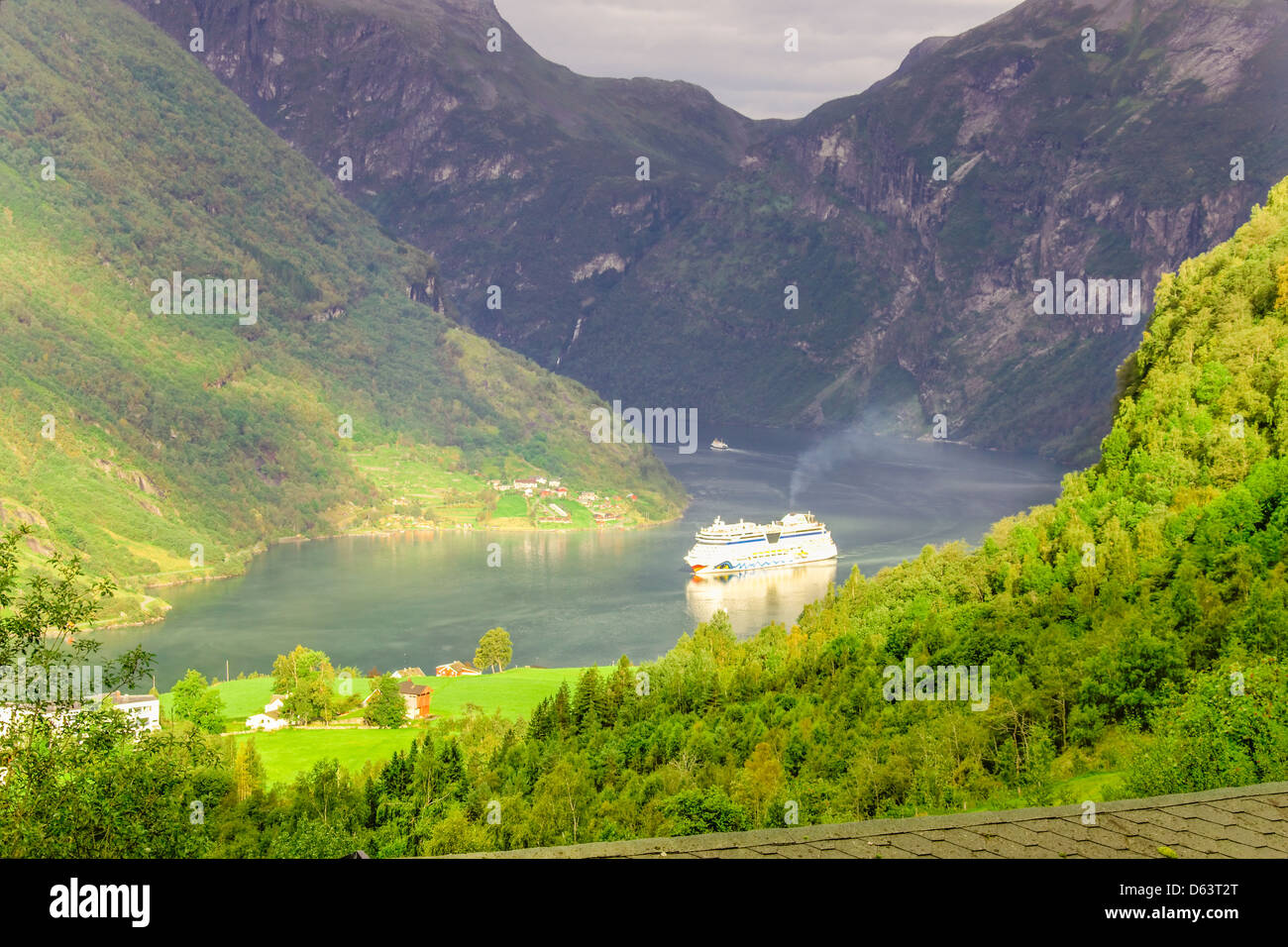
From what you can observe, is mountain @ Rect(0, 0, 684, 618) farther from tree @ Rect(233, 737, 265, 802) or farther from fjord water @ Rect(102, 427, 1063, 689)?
tree @ Rect(233, 737, 265, 802)

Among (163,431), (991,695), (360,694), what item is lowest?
(360,694)

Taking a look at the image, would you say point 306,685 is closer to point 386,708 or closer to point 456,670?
point 386,708

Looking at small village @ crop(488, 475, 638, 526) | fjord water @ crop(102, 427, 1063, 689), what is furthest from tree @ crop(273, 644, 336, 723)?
small village @ crop(488, 475, 638, 526)

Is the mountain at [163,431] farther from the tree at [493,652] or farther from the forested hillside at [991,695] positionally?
the forested hillside at [991,695]

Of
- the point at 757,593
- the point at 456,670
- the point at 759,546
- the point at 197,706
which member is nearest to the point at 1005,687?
the point at 197,706
